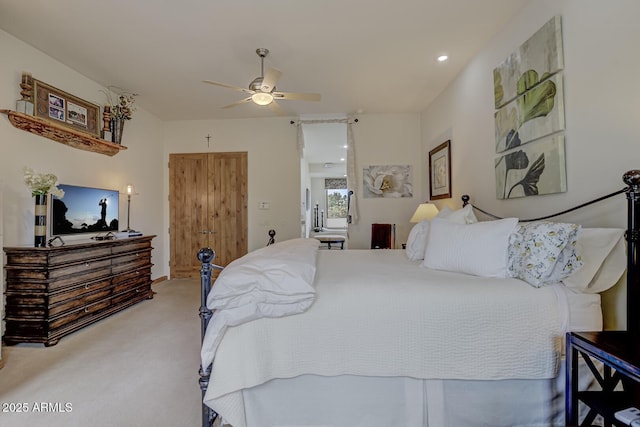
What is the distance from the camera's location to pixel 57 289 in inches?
109

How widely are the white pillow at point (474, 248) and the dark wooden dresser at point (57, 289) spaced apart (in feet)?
10.9

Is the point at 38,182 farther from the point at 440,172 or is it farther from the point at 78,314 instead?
the point at 440,172

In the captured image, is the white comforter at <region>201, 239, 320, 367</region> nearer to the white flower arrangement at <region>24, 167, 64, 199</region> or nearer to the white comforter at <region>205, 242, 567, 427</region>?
the white comforter at <region>205, 242, 567, 427</region>

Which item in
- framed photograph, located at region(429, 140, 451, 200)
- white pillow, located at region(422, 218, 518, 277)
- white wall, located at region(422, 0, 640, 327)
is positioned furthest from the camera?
framed photograph, located at region(429, 140, 451, 200)

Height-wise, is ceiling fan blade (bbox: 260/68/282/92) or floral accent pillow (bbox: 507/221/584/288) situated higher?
ceiling fan blade (bbox: 260/68/282/92)

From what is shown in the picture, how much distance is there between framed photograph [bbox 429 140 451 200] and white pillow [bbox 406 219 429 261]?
58.3 inches

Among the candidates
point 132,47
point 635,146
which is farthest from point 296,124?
point 635,146

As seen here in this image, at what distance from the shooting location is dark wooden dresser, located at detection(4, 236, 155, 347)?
2680 millimetres

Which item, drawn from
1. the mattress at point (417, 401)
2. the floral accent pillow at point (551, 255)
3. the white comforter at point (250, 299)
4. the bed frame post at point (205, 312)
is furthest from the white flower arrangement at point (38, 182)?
the floral accent pillow at point (551, 255)

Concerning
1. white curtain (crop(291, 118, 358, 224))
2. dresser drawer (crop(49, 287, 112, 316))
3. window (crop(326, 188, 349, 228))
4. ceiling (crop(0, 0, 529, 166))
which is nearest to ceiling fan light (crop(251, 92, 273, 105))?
ceiling (crop(0, 0, 529, 166))

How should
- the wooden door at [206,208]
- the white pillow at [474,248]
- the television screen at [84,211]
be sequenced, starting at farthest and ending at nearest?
the wooden door at [206,208] < the television screen at [84,211] < the white pillow at [474,248]

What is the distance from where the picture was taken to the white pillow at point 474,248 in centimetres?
172

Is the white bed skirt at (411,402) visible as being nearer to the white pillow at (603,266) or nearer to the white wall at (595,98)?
the white pillow at (603,266)

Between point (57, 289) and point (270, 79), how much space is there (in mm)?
2817
